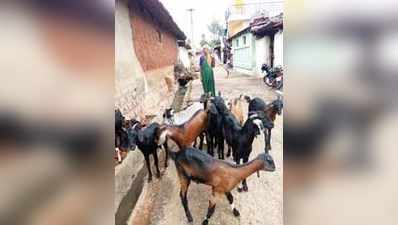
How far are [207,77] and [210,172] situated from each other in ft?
0.98

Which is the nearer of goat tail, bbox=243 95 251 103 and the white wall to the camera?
the white wall

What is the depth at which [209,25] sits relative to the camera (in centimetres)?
115

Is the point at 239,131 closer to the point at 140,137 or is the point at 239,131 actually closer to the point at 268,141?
the point at 268,141

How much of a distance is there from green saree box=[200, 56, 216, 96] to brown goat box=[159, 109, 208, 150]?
0.11m

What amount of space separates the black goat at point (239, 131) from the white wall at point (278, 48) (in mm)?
185

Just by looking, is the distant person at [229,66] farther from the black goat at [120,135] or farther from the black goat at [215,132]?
the black goat at [120,135]

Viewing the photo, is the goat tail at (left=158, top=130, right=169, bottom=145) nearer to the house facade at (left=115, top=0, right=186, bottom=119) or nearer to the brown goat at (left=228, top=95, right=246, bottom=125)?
the house facade at (left=115, top=0, right=186, bottom=119)

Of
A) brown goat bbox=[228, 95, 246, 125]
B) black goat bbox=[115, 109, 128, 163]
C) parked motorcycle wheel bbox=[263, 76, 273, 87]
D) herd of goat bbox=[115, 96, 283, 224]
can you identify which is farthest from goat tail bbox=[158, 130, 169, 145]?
parked motorcycle wheel bbox=[263, 76, 273, 87]

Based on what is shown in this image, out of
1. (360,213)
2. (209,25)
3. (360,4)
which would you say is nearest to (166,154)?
(209,25)

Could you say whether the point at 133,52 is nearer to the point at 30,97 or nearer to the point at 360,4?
the point at 30,97

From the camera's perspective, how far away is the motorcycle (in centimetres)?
105

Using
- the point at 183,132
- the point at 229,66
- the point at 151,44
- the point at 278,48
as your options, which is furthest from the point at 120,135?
the point at 278,48

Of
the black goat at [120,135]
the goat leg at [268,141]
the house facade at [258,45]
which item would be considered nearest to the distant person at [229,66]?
the house facade at [258,45]

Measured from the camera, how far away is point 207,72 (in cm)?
120
